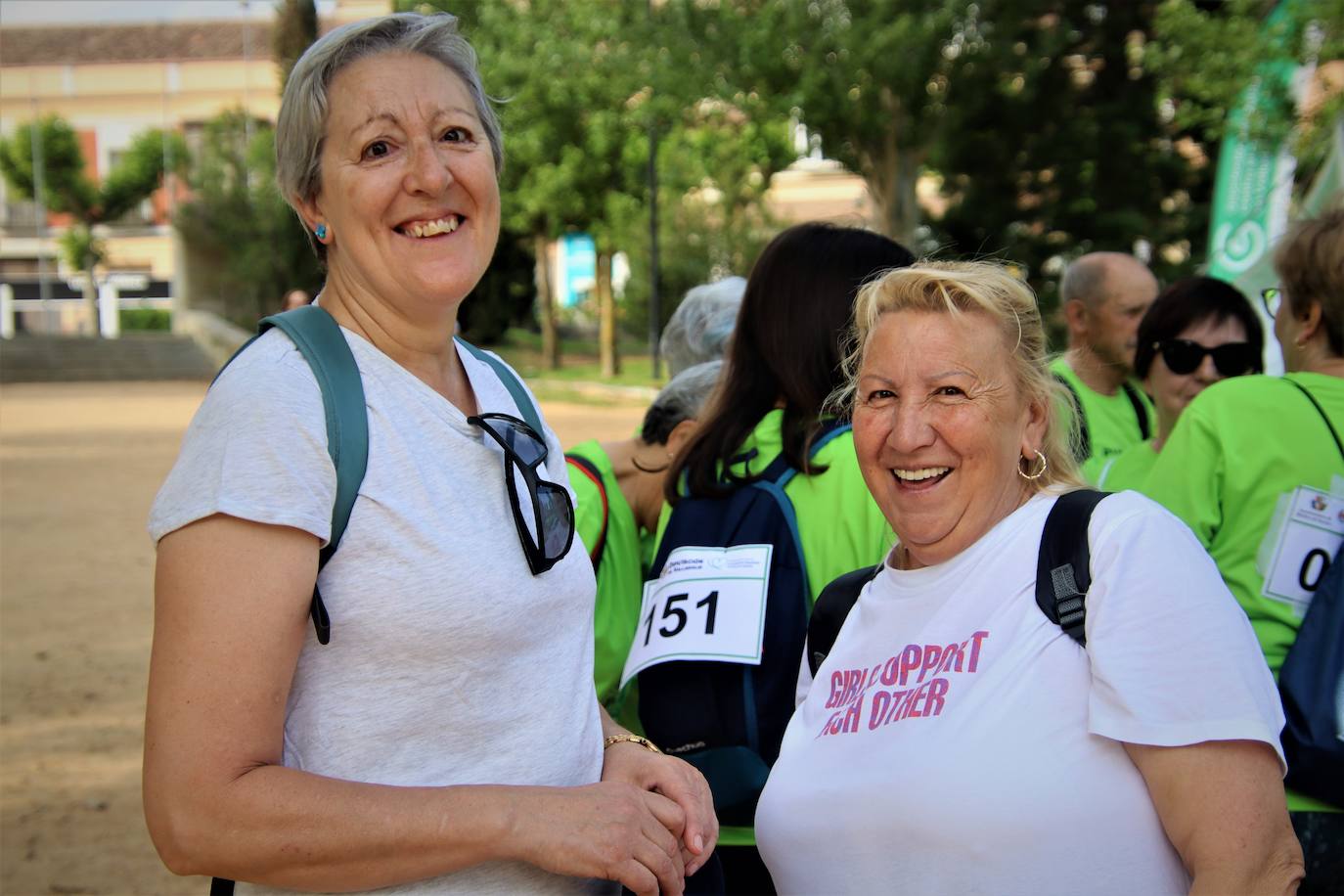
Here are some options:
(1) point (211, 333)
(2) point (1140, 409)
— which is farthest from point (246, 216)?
(2) point (1140, 409)

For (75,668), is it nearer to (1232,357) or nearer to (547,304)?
(1232,357)

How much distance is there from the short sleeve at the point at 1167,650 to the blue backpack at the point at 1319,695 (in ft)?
2.49

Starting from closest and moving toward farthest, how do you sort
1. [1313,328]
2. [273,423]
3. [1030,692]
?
[273,423] < [1030,692] < [1313,328]

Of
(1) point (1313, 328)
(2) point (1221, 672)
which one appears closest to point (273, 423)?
(2) point (1221, 672)

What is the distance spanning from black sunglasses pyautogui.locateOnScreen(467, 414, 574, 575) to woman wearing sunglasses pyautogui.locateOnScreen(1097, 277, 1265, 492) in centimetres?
273

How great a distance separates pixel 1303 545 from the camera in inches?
110

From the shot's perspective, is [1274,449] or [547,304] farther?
[547,304]

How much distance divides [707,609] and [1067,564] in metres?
0.94

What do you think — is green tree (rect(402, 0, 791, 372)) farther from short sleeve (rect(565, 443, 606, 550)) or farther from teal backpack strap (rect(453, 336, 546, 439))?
teal backpack strap (rect(453, 336, 546, 439))

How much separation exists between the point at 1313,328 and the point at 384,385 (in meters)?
2.19

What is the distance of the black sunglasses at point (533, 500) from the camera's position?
183 cm

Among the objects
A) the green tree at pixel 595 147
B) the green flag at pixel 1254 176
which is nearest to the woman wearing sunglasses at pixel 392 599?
the green flag at pixel 1254 176

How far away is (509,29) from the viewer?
105 ft

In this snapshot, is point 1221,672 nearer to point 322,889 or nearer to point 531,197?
point 322,889
